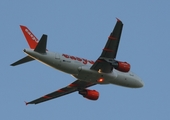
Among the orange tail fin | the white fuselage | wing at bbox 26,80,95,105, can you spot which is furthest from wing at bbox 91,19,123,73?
the orange tail fin

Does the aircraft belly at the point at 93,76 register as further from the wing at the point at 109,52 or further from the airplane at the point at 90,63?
the wing at the point at 109,52

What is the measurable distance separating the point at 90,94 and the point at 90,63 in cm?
590

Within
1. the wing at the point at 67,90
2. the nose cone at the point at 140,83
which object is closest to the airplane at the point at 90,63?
the wing at the point at 67,90

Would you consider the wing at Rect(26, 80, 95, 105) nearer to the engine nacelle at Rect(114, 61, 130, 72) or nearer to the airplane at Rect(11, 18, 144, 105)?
the airplane at Rect(11, 18, 144, 105)

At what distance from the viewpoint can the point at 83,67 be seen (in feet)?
180

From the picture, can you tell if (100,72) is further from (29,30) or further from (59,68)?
(29,30)

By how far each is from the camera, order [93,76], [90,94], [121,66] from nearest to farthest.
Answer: [121,66], [93,76], [90,94]

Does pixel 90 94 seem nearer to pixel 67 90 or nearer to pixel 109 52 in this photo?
pixel 67 90

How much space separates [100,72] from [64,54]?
4.86m

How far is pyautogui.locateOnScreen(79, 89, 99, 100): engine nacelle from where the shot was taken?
60.8 meters

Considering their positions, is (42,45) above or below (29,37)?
below

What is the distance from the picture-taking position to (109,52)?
52.0 metres

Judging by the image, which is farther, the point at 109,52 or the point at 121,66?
the point at 121,66

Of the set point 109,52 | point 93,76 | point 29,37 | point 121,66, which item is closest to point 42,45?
point 29,37
